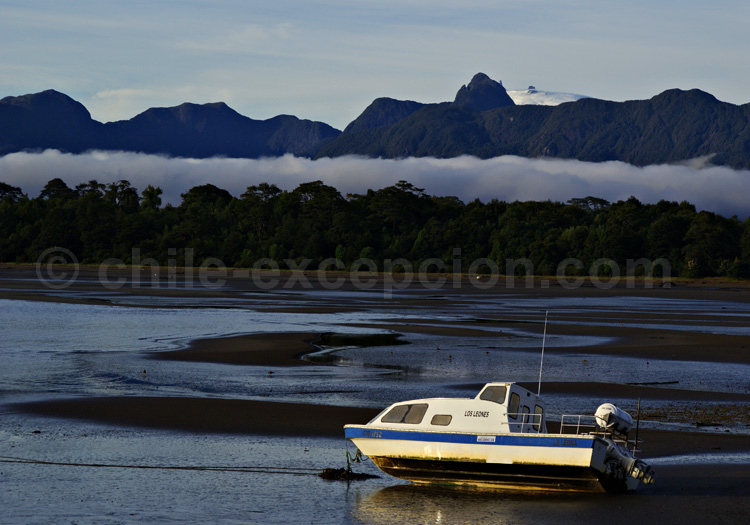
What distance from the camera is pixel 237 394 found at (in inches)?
1006

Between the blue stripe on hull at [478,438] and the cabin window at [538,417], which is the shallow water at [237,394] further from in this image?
the cabin window at [538,417]

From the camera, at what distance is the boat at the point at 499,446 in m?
16.4

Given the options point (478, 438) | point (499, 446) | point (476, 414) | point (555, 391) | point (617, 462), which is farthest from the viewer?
point (555, 391)

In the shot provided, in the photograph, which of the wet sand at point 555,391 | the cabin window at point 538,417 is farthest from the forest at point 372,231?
the cabin window at point 538,417

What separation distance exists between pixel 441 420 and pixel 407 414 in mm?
734

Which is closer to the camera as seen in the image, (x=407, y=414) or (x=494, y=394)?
(x=494, y=394)

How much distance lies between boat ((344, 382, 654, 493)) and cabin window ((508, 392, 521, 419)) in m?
0.03

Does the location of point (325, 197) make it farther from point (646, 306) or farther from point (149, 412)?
point (149, 412)

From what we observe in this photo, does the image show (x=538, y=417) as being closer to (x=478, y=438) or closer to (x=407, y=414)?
(x=478, y=438)

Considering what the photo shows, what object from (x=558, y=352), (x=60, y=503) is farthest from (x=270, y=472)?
(x=558, y=352)

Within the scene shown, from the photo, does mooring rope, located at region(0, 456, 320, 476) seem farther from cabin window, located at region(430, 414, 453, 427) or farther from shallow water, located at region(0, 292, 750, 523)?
cabin window, located at region(430, 414, 453, 427)

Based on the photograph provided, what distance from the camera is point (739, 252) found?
119 meters

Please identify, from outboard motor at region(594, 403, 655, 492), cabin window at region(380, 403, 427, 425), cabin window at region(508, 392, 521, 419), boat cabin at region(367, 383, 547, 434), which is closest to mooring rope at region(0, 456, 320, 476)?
boat cabin at region(367, 383, 547, 434)

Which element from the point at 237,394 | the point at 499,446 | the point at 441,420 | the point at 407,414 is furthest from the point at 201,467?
the point at 237,394
